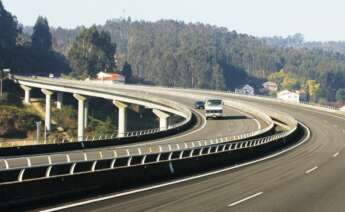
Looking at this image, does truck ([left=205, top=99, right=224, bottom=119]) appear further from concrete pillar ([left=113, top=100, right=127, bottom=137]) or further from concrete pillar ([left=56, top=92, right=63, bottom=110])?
concrete pillar ([left=56, top=92, right=63, bottom=110])

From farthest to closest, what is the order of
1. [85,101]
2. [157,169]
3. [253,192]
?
[85,101]
[157,169]
[253,192]

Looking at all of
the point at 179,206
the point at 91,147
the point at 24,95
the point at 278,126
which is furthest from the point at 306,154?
the point at 24,95

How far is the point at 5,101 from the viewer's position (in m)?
148

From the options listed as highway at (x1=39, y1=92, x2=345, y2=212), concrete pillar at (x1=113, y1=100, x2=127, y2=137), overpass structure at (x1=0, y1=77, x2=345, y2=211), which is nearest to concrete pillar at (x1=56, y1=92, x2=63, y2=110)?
concrete pillar at (x1=113, y1=100, x2=127, y2=137)

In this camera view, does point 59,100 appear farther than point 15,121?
Yes

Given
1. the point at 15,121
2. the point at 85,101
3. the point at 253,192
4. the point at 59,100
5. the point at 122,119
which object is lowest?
the point at 15,121

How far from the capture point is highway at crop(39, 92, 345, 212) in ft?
71.7

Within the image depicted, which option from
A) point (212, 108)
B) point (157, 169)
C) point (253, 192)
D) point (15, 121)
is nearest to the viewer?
point (253, 192)

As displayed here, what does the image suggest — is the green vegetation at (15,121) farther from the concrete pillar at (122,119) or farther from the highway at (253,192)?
the highway at (253,192)

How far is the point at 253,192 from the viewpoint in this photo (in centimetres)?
2653

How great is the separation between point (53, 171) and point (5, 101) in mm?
128870

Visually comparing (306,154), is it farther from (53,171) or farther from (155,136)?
(53,171)

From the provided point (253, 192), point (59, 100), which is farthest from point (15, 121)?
point (253, 192)

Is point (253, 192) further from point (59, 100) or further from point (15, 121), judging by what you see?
point (59, 100)
